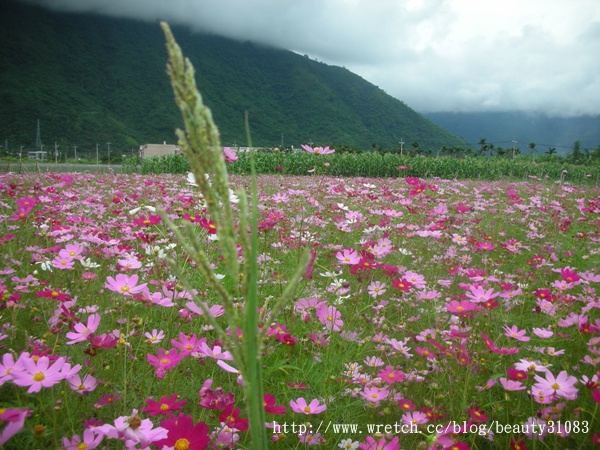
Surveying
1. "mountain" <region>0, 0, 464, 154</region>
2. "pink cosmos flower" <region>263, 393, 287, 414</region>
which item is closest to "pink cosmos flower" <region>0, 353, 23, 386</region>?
"pink cosmos flower" <region>263, 393, 287, 414</region>

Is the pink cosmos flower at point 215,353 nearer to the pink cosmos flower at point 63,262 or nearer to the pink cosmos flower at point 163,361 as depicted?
the pink cosmos flower at point 163,361

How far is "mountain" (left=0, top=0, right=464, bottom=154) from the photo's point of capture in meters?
60.8

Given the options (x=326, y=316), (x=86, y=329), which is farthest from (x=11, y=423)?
(x=326, y=316)

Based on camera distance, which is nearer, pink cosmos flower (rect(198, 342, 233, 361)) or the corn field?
pink cosmos flower (rect(198, 342, 233, 361))

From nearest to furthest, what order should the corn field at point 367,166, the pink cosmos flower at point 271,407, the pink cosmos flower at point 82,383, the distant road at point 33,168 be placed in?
the pink cosmos flower at point 271,407, the pink cosmos flower at point 82,383, the distant road at point 33,168, the corn field at point 367,166

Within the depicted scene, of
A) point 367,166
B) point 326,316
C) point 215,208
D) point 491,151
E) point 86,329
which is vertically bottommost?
point 326,316

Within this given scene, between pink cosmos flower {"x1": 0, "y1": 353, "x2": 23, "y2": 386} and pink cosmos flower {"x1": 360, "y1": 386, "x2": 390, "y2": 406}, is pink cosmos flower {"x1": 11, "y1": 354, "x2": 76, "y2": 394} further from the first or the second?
pink cosmos flower {"x1": 360, "y1": 386, "x2": 390, "y2": 406}

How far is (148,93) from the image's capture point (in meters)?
85.5

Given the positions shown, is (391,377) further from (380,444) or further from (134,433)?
(134,433)

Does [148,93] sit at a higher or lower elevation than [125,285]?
higher

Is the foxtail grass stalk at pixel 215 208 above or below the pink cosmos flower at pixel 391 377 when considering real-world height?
above

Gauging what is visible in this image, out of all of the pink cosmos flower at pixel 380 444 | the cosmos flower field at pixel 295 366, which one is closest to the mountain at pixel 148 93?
the cosmos flower field at pixel 295 366

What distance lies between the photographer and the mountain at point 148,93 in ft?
199

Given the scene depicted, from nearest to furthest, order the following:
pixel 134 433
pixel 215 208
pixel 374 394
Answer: pixel 215 208 < pixel 134 433 < pixel 374 394
